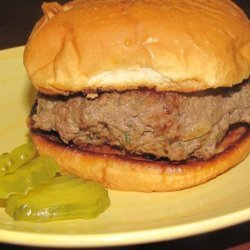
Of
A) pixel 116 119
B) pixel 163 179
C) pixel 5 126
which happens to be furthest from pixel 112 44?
pixel 5 126

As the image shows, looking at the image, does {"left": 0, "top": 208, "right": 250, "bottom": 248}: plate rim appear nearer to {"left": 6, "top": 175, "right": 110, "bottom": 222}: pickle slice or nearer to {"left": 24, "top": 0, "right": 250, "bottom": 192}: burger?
{"left": 6, "top": 175, "right": 110, "bottom": 222}: pickle slice

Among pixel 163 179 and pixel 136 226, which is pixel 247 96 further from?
pixel 136 226

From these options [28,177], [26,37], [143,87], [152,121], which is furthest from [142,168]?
[26,37]

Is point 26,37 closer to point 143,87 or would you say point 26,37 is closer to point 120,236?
point 143,87

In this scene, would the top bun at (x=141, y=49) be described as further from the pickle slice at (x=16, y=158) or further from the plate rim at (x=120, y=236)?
the plate rim at (x=120, y=236)

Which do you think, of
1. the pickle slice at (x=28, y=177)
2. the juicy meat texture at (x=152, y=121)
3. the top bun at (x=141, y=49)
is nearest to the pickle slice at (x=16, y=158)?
the pickle slice at (x=28, y=177)

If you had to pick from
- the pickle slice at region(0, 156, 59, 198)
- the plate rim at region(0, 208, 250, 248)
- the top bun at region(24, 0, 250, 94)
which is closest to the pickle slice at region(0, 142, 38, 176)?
the pickle slice at region(0, 156, 59, 198)
